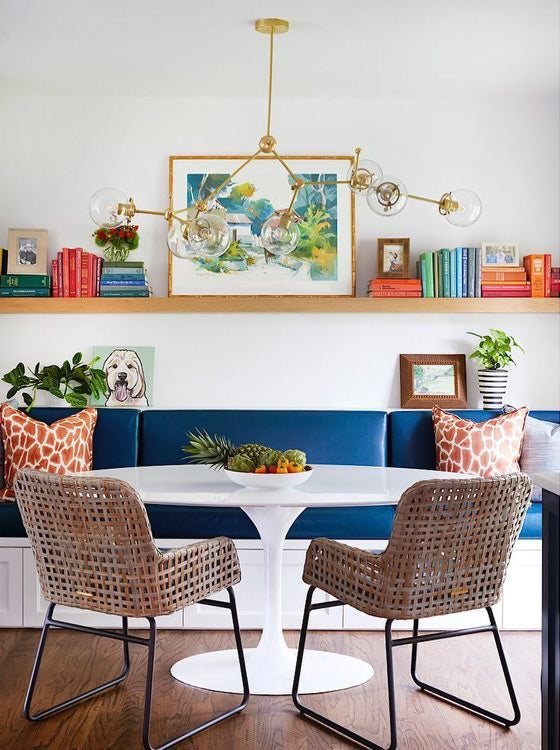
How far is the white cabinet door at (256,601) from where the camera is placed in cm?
384

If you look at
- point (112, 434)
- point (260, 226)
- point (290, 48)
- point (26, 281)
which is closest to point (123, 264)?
point (26, 281)

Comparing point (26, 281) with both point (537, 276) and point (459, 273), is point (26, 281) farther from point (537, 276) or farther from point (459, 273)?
point (537, 276)

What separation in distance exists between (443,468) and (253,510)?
139cm

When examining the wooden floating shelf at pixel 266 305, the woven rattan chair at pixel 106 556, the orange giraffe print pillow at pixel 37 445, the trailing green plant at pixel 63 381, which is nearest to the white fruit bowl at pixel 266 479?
the woven rattan chair at pixel 106 556

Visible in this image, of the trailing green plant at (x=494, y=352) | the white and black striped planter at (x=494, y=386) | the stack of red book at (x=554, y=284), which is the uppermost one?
the stack of red book at (x=554, y=284)

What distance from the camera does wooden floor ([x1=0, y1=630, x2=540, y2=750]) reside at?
2697mm

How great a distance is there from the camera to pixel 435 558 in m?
2.60

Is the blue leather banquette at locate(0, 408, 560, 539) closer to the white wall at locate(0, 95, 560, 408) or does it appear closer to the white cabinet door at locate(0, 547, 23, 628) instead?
the white wall at locate(0, 95, 560, 408)

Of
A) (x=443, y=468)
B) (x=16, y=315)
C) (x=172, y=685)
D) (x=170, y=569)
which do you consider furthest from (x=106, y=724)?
(x=16, y=315)

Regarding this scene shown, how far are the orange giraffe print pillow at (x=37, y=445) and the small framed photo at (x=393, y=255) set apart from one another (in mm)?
1741

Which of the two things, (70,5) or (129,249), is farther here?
(129,249)

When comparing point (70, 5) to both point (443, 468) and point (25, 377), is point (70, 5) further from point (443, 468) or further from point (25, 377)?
point (443, 468)

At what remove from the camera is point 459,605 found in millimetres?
2664

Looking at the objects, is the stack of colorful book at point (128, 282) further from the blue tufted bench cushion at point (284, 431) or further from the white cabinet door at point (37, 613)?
the white cabinet door at point (37, 613)
